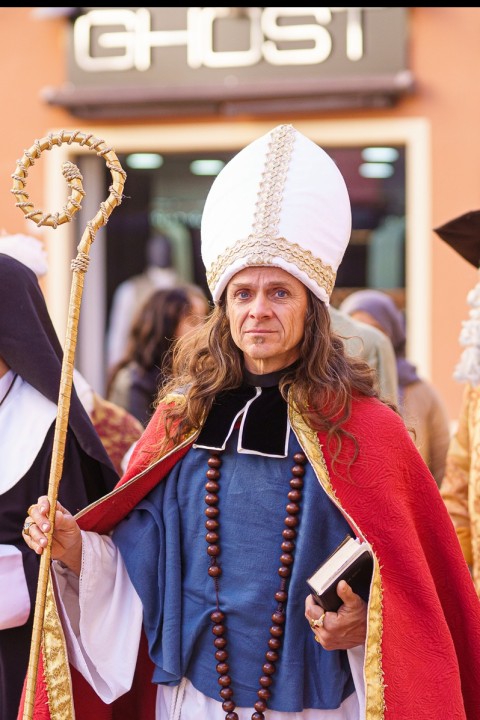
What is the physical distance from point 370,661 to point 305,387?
684 millimetres

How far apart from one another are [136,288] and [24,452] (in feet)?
22.8

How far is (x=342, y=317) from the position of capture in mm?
4355

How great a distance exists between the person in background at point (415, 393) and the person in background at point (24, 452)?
203cm

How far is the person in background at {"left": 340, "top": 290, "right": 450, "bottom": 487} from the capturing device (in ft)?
17.1

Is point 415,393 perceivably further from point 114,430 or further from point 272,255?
point 272,255

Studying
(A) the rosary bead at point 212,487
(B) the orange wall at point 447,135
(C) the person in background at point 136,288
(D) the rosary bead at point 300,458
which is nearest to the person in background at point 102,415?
(A) the rosary bead at point 212,487

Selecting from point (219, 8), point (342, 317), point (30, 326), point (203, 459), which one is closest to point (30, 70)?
point (219, 8)

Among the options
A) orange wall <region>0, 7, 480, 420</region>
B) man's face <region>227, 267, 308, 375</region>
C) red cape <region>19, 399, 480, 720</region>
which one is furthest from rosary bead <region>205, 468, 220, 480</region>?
orange wall <region>0, 7, 480, 420</region>

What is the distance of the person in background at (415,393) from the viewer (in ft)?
17.1

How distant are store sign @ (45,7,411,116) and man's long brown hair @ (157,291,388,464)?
20.5ft

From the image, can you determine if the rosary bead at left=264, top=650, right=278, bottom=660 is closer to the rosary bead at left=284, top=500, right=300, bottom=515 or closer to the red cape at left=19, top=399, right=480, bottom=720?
the red cape at left=19, top=399, right=480, bottom=720

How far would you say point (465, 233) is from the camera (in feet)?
Answer: 12.6

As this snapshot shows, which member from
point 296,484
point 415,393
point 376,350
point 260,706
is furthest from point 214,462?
point 415,393

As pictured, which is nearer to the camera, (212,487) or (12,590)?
(212,487)
